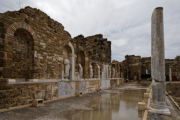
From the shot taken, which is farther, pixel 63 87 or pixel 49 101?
pixel 63 87

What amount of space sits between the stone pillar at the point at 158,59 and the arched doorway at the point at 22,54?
6184 mm

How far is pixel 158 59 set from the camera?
5.34m

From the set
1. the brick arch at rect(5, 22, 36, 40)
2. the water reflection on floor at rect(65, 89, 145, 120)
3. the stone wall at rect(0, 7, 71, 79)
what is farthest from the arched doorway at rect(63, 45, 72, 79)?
the water reflection on floor at rect(65, 89, 145, 120)

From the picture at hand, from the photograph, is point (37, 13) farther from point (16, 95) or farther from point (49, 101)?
point (49, 101)

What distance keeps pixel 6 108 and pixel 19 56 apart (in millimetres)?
2597

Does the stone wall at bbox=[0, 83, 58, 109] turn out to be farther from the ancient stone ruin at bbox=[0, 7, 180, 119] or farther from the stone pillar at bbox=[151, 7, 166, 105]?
the stone pillar at bbox=[151, 7, 166, 105]

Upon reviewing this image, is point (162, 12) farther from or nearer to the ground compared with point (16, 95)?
farther from the ground

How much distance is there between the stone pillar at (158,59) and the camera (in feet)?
17.0

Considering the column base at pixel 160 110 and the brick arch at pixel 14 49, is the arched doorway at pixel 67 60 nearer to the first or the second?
the brick arch at pixel 14 49

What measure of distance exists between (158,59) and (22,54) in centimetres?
677

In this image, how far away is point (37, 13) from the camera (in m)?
7.19

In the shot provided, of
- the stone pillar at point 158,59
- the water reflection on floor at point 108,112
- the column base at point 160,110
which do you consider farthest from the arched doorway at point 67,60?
the column base at point 160,110

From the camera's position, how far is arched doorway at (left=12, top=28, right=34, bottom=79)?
614 centimetres

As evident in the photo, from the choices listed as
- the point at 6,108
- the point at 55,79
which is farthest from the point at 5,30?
the point at 55,79
